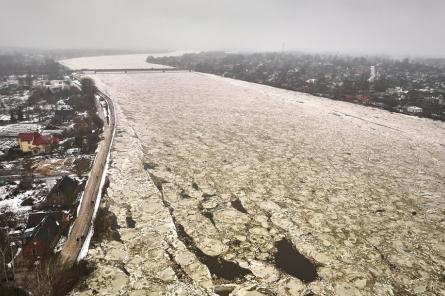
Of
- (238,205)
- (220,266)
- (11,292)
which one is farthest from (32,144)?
(220,266)

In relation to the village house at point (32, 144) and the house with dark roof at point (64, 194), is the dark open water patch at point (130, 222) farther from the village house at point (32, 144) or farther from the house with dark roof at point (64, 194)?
the village house at point (32, 144)

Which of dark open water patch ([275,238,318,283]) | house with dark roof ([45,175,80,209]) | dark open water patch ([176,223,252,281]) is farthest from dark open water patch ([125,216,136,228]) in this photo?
dark open water patch ([275,238,318,283])

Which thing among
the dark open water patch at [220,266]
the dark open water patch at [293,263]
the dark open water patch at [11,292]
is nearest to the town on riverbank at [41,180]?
the dark open water patch at [11,292]

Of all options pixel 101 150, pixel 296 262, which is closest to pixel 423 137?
pixel 296 262

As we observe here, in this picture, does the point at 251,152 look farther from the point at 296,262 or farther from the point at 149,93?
the point at 149,93

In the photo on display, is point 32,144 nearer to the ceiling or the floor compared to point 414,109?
nearer to the floor

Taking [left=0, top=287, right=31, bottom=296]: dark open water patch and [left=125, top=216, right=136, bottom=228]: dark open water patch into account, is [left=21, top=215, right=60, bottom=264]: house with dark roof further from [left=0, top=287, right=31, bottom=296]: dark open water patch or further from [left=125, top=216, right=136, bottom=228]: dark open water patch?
[left=125, top=216, right=136, bottom=228]: dark open water patch

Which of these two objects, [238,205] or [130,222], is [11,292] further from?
[238,205]

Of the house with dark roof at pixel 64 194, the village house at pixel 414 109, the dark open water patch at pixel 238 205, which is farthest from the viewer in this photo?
the village house at pixel 414 109
